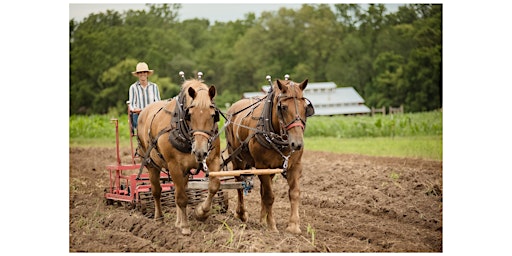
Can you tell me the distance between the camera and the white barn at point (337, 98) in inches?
882

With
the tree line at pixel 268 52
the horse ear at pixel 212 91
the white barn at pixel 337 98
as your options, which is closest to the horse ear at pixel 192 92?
the horse ear at pixel 212 91

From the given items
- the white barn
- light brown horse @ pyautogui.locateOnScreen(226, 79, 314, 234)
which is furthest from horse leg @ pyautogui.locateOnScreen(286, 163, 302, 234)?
the white barn

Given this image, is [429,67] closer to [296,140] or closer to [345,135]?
[345,135]

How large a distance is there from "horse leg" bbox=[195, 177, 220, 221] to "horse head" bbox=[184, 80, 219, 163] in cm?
42

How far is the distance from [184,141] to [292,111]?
129cm

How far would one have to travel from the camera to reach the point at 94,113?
15039 millimetres

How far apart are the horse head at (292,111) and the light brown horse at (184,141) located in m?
0.75

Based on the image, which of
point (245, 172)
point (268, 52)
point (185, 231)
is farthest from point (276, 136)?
point (268, 52)

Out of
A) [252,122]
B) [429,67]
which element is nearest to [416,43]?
[429,67]

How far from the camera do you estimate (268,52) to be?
2162 centimetres

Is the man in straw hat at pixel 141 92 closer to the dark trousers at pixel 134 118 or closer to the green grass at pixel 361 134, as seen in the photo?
the dark trousers at pixel 134 118

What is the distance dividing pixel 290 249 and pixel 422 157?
9.93 metres

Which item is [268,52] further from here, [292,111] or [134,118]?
[292,111]
